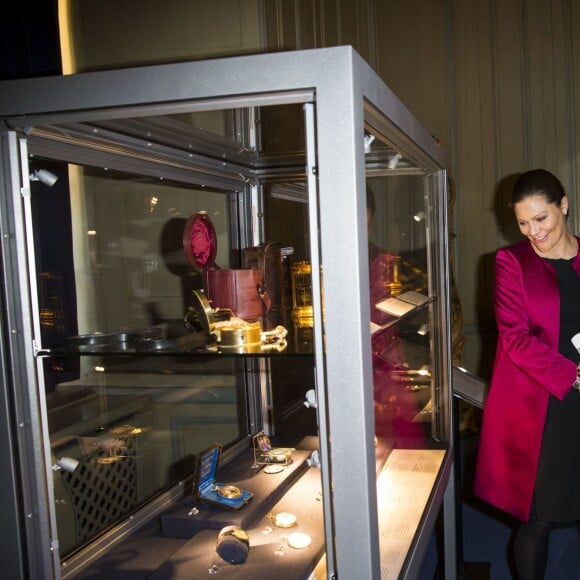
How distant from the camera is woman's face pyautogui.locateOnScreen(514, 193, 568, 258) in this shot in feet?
10.3

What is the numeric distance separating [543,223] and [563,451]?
98 centimetres

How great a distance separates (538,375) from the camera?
3.00 m

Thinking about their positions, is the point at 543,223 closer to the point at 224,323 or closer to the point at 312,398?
the point at 224,323

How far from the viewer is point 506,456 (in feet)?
10.6

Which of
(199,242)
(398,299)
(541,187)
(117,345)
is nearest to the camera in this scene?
(117,345)

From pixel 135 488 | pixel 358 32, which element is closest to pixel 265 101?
pixel 135 488

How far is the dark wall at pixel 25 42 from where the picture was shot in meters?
2.68

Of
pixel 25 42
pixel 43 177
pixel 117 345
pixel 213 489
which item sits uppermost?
pixel 25 42

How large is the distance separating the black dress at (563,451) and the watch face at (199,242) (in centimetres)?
176

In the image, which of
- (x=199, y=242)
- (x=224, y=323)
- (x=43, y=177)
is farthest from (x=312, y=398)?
(x=199, y=242)

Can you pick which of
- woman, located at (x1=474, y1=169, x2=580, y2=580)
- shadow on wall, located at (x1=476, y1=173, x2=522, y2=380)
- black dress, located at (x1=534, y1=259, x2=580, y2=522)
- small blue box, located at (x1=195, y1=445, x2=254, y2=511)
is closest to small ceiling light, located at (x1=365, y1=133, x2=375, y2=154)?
small blue box, located at (x1=195, y1=445, x2=254, y2=511)

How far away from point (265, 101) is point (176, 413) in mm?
1280

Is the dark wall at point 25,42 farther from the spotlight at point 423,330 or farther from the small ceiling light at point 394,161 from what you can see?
the spotlight at point 423,330

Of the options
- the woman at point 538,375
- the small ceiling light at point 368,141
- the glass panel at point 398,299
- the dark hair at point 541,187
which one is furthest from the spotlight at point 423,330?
the dark hair at point 541,187
